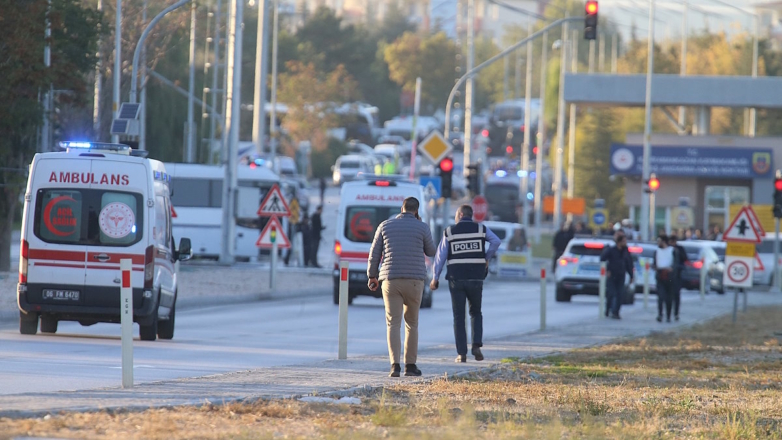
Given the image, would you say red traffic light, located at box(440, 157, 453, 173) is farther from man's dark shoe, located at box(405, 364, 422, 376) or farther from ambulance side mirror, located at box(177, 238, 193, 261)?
man's dark shoe, located at box(405, 364, 422, 376)

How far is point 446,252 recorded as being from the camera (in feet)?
50.7

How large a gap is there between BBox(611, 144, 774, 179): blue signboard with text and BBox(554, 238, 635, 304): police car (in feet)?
96.4

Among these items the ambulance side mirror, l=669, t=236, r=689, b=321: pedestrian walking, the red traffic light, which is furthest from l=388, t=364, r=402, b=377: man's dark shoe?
the red traffic light

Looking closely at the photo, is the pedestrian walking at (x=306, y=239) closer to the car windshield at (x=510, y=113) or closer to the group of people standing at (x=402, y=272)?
the group of people standing at (x=402, y=272)

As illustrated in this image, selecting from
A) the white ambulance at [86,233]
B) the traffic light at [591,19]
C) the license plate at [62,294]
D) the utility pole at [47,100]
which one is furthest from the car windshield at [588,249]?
the license plate at [62,294]

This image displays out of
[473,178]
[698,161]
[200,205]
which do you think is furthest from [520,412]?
[698,161]

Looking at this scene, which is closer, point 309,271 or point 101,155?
point 101,155

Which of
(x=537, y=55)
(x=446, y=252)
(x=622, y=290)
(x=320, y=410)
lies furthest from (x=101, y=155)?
(x=537, y=55)

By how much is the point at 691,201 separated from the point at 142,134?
33.7 metres

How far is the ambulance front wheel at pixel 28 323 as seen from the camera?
17750 millimetres

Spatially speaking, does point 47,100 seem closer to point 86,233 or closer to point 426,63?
point 86,233

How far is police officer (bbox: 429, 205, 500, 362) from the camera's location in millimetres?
15320

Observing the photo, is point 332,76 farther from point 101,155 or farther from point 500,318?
point 101,155

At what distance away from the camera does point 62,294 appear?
17219mm
